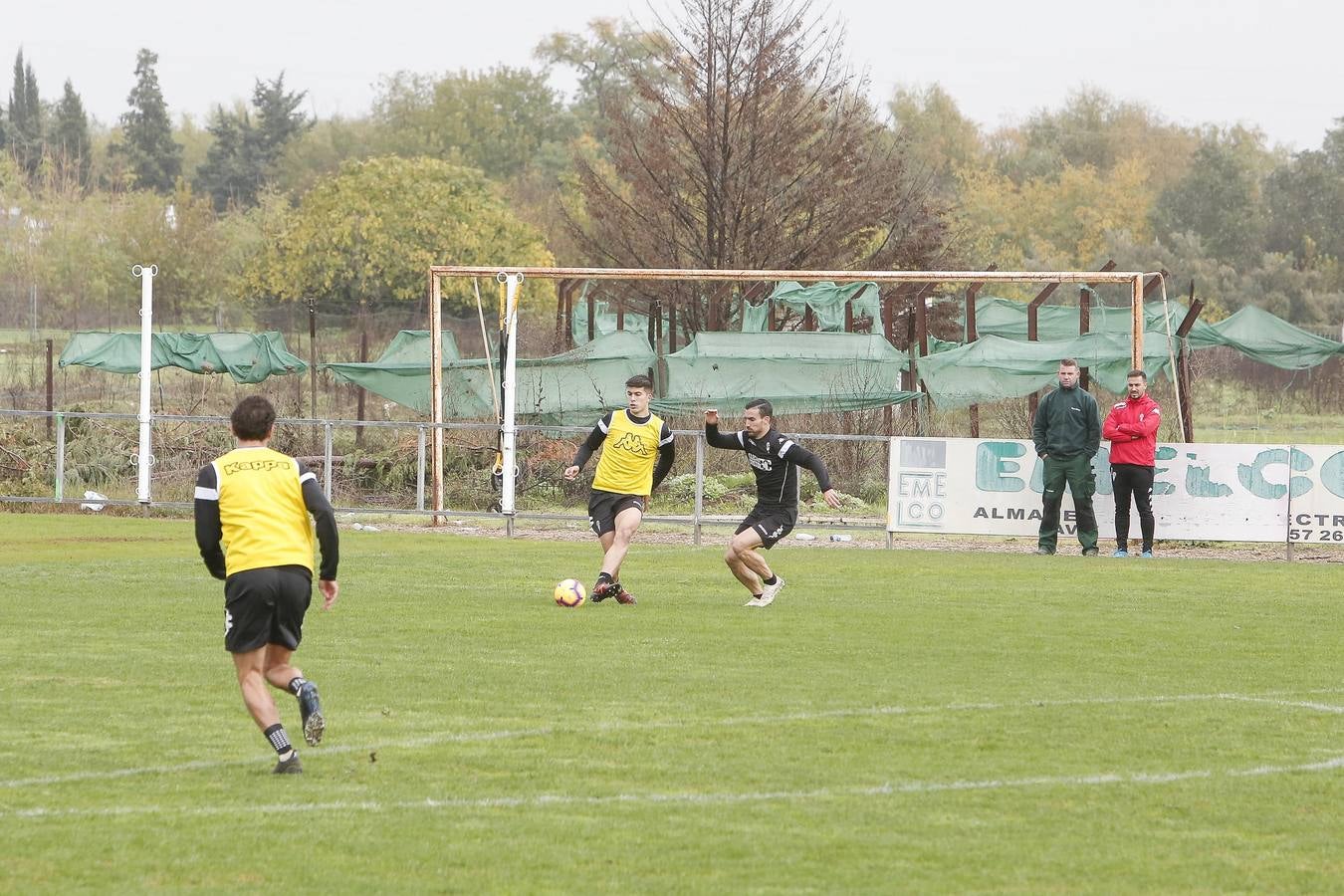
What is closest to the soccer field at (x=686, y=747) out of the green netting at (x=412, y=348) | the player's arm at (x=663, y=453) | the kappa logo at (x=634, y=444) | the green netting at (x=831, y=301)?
the player's arm at (x=663, y=453)

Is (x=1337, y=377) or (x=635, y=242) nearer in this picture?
(x=635, y=242)

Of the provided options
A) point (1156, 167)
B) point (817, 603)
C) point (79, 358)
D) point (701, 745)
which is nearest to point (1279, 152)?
point (1156, 167)

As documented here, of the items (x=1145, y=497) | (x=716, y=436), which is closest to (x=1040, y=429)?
(x=1145, y=497)

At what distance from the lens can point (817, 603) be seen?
48.6 ft

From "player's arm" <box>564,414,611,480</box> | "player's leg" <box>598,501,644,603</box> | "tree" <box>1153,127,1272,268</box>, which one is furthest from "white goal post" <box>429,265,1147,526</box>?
"tree" <box>1153,127,1272,268</box>

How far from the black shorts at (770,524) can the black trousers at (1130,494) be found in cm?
669

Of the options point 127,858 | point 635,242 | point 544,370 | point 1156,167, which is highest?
point 1156,167

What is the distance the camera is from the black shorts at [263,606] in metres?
7.59

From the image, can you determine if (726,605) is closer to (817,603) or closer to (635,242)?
(817,603)

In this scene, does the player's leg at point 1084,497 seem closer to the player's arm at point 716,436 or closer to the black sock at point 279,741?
the player's arm at point 716,436

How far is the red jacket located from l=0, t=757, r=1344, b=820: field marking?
1194cm

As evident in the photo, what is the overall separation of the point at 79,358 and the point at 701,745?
24.0 m

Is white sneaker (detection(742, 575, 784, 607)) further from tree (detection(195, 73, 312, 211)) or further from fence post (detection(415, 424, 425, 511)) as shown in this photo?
tree (detection(195, 73, 312, 211))

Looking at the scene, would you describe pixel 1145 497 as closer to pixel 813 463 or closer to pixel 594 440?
pixel 813 463
